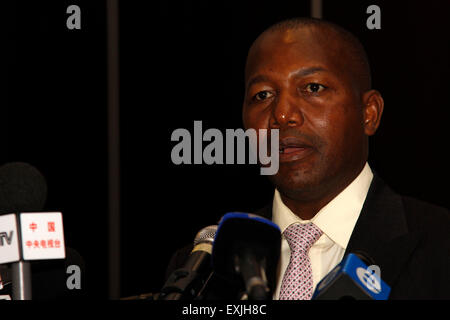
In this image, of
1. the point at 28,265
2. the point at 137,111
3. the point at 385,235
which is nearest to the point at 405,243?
the point at 385,235

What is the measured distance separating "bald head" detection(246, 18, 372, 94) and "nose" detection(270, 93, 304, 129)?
6.8 inches

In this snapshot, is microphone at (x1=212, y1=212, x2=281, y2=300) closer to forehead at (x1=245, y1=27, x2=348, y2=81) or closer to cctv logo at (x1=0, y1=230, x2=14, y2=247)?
cctv logo at (x1=0, y1=230, x2=14, y2=247)

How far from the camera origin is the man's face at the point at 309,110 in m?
1.51

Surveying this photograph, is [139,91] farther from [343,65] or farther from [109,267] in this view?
[343,65]

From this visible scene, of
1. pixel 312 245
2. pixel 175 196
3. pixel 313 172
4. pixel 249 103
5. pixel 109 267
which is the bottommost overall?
pixel 109 267

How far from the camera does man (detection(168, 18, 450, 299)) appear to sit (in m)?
1.42

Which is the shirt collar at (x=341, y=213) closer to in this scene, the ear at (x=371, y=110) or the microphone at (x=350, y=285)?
the ear at (x=371, y=110)

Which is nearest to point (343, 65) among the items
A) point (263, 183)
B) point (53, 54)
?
point (263, 183)

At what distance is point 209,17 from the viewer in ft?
11.4

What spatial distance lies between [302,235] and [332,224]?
0.08 m

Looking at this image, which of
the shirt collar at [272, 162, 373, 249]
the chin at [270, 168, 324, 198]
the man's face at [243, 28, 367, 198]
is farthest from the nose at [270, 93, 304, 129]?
the shirt collar at [272, 162, 373, 249]

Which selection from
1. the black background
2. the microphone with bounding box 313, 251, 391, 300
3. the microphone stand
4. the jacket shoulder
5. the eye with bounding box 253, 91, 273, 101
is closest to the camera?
the microphone with bounding box 313, 251, 391, 300

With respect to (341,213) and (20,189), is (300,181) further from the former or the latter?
(20,189)

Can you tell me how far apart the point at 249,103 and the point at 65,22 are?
211 centimetres
